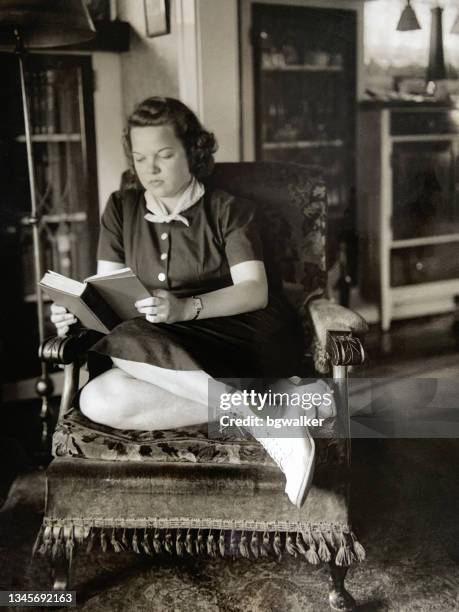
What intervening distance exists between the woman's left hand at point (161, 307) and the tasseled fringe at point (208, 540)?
0.41 meters

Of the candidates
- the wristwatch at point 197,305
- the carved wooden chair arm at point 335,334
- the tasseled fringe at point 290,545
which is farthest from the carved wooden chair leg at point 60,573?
the carved wooden chair arm at point 335,334

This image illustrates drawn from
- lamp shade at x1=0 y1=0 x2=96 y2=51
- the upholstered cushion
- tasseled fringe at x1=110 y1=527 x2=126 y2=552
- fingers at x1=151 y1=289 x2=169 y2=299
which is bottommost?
tasseled fringe at x1=110 y1=527 x2=126 y2=552

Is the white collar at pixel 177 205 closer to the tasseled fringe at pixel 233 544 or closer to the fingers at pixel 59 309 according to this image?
the fingers at pixel 59 309

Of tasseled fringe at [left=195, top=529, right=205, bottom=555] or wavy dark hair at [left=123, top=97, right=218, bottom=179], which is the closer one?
tasseled fringe at [left=195, top=529, right=205, bottom=555]

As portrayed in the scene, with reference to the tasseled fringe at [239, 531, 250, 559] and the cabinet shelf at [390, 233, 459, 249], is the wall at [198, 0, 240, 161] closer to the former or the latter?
the cabinet shelf at [390, 233, 459, 249]

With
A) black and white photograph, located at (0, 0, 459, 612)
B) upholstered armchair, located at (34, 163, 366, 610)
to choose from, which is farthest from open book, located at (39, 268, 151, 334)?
upholstered armchair, located at (34, 163, 366, 610)

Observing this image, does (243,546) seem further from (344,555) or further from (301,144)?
Result: (301,144)

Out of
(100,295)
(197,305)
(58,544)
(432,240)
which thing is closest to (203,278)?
(197,305)

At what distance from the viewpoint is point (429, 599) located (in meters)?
1.33

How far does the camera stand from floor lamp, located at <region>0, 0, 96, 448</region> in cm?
154

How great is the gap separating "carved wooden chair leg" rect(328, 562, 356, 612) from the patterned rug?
0.03 metres

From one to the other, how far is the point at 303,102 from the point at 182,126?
0.46 m

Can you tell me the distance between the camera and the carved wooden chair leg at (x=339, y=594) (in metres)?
1.32

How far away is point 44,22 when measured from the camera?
1.58 metres
